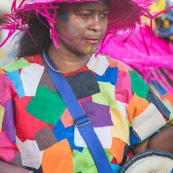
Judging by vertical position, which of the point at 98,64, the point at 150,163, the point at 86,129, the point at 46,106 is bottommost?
the point at 150,163

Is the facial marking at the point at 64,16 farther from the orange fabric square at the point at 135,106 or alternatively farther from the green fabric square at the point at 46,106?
the orange fabric square at the point at 135,106

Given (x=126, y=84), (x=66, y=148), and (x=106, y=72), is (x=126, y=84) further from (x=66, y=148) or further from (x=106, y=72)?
(x=66, y=148)

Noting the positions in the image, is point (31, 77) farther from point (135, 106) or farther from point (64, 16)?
point (135, 106)

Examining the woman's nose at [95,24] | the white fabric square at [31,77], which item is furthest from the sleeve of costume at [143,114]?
the white fabric square at [31,77]

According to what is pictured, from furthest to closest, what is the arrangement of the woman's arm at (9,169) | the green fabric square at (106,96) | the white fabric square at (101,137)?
the green fabric square at (106,96) < the white fabric square at (101,137) < the woman's arm at (9,169)

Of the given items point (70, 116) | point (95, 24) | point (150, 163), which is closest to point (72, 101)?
point (70, 116)

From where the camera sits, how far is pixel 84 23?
9.33 ft

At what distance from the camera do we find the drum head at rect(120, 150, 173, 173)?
2.84 m

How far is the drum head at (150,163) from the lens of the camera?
2844 mm

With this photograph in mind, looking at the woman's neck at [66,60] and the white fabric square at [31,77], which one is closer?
the white fabric square at [31,77]

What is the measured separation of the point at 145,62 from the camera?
4.68 meters

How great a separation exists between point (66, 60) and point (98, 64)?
174 millimetres

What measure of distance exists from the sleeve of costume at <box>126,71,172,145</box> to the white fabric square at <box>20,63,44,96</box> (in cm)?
49

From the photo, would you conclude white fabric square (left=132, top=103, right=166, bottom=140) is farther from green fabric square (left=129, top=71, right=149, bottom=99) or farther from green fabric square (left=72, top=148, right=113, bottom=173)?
green fabric square (left=72, top=148, right=113, bottom=173)
